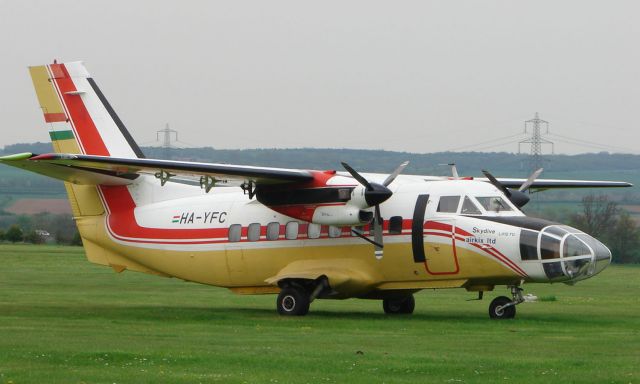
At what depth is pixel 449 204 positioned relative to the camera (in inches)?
1029

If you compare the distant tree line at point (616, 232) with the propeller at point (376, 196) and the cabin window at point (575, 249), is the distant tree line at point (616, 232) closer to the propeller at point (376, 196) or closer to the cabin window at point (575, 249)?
the propeller at point (376, 196)

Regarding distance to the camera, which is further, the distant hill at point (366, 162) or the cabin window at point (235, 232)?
the distant hill at point (366, 162)

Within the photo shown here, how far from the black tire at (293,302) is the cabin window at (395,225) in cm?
263

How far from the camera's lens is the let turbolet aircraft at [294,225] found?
2542 cm

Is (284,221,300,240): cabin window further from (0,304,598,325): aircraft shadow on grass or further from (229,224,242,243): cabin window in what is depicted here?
(0,304,598,325): aircraft shadow on grass

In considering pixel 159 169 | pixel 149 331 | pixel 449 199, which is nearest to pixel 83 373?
pixel 149 331

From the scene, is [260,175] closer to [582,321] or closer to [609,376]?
[582,321]

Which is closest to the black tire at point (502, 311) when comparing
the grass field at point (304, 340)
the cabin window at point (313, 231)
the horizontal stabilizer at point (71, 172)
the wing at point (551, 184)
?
the grass field at point (304, 340)

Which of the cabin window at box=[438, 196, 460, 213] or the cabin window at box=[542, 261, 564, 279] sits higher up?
the cabin window at box=[438, 196, 460, 213]

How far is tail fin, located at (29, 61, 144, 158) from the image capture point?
1214 inches

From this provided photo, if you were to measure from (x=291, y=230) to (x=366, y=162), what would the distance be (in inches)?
5526

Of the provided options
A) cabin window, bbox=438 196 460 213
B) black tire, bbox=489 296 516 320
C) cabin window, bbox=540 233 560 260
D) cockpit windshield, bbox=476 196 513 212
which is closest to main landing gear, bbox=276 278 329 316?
cabin window, bbox=438 196 460 213

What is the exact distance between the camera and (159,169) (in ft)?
85.1

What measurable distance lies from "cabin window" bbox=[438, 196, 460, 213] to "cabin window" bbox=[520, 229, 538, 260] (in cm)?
175
